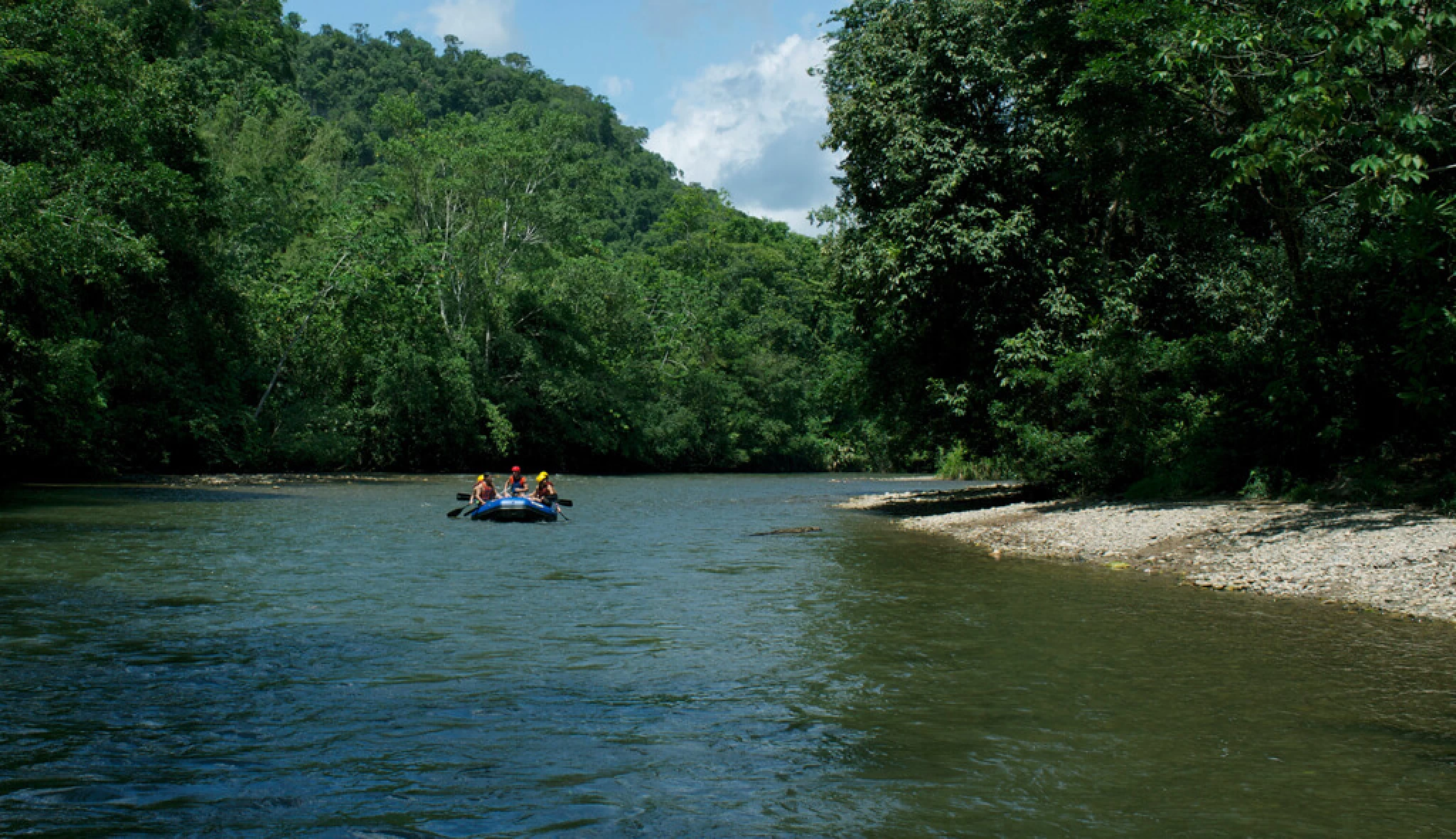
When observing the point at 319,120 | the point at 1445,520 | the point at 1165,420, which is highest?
the point at 319,120

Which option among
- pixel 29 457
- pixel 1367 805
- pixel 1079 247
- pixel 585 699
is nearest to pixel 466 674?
pixel 585 699

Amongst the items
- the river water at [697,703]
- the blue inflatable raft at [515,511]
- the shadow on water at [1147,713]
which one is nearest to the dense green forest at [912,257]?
the shadow on water at [1147,713]

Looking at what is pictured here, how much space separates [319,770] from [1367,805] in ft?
19.9

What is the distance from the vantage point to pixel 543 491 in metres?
25.9

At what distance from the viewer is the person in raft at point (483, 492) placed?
26078 mm

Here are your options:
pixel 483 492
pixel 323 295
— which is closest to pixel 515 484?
pixel 483 492

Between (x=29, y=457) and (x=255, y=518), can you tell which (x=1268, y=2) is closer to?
(x=255, y=518)

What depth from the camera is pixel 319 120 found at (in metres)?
63.5

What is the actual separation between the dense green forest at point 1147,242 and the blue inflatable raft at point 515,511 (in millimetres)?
8612

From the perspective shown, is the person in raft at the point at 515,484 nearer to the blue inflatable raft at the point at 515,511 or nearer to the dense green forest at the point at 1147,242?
the blue inflatable raft at the point at 515,511

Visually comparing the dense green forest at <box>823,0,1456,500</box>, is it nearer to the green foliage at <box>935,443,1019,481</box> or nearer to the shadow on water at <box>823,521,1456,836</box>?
the shadow on water at <box>823,521,1456,836</box>

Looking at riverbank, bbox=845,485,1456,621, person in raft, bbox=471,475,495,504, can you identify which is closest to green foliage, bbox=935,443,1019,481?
person in raft, bbox=471,475,495,504

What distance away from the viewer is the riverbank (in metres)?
13.2

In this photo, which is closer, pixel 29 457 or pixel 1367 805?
pixel 1367 805
